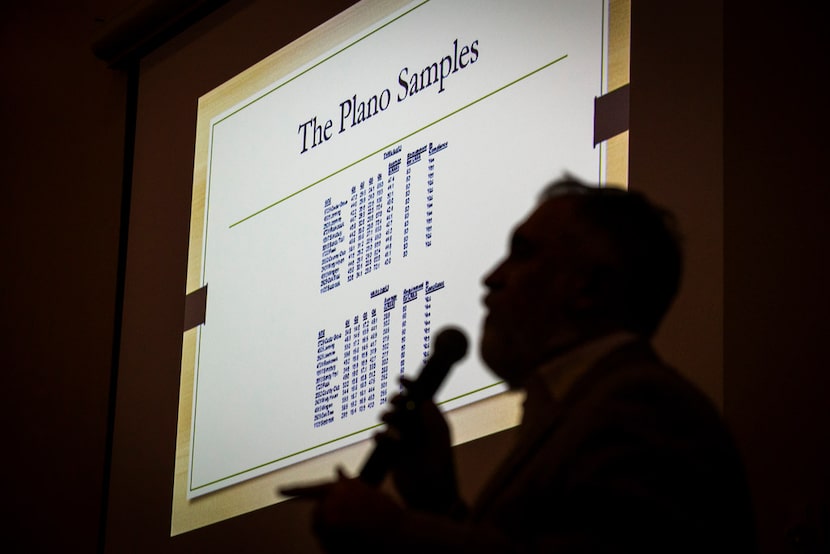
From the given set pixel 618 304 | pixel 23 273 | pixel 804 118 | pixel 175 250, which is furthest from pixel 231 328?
pixel 618 304

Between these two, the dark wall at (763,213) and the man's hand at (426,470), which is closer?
the man's hand at (426,470)

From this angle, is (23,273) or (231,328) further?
(23,273)

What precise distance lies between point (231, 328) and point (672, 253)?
173 centimetres

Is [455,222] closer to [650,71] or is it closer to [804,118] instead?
[650,71]

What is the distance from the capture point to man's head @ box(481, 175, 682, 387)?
4.64ft

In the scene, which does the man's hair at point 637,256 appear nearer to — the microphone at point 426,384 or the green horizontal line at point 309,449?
the microphone at point 426,384

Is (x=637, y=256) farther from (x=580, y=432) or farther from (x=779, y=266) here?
(x=779, y=266)

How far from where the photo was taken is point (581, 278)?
143 cm

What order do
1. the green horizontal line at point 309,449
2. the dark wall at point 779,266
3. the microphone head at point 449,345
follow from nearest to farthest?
the microphone head at point 449,345, the dark wall at point 779,266, the green horizontal line at point 309,449

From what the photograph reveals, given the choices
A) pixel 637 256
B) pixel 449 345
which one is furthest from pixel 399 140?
pixel 637 256

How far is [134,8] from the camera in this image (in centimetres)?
365

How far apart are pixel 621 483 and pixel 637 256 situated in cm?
31

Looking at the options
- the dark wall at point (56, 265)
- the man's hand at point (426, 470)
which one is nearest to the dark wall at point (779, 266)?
the man's hand at point (426, 470)

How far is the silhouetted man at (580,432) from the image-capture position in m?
1.19
